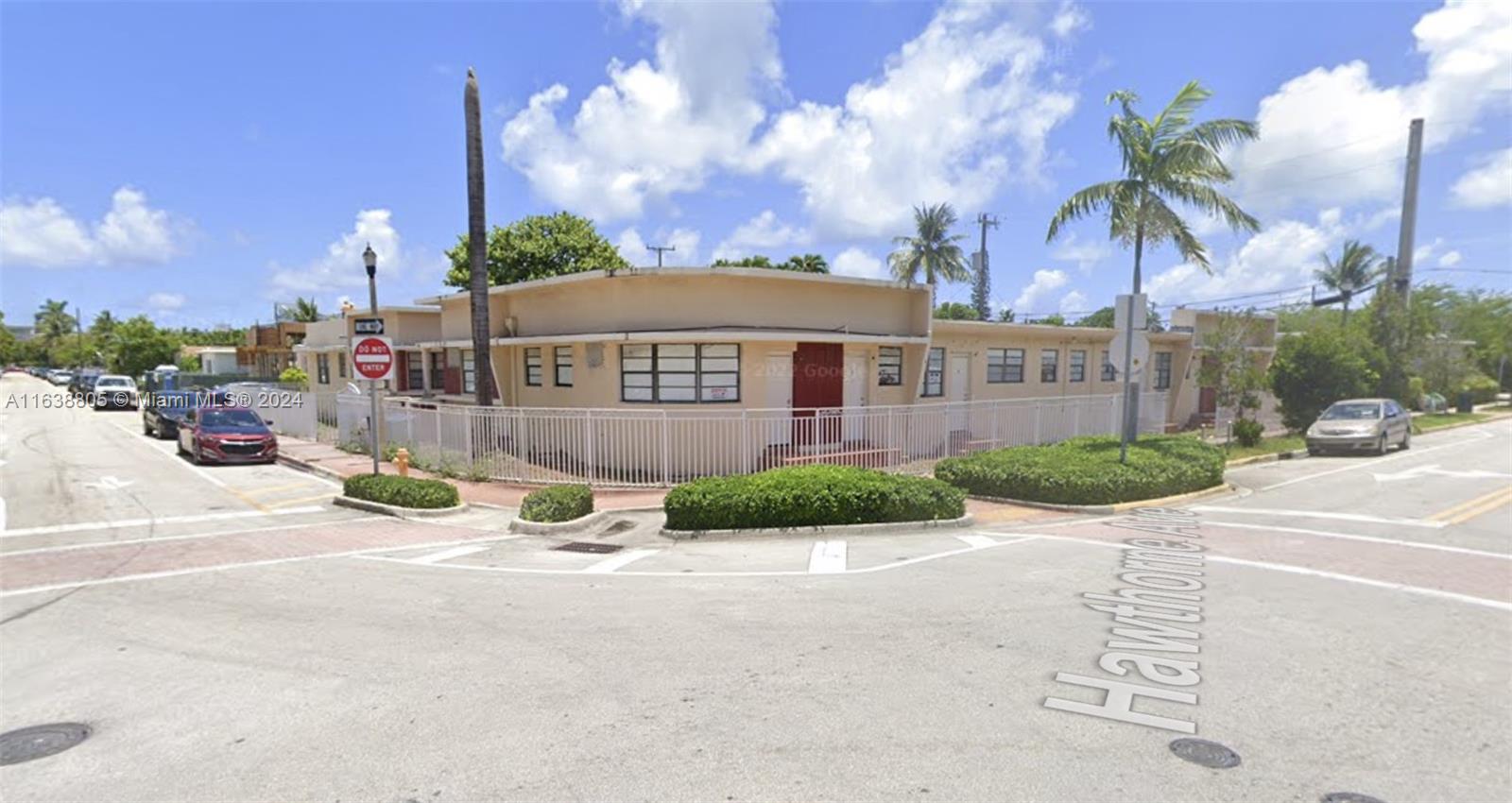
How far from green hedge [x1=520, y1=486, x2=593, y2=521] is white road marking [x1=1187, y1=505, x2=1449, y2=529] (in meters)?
10.6

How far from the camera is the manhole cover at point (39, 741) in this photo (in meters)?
4.15

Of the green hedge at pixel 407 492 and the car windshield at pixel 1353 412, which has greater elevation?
the car windshield at pixel 1353 412

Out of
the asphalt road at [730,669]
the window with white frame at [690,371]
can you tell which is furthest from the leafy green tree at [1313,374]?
the window with white frame at [690,371]

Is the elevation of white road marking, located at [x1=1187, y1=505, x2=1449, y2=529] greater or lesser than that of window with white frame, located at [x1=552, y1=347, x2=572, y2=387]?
lesser

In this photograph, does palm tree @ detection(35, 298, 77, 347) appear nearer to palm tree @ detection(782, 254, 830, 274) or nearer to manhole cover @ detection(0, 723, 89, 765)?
palm tree @ detection(782, 254, 830, 274)

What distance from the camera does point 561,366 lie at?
17.9 m

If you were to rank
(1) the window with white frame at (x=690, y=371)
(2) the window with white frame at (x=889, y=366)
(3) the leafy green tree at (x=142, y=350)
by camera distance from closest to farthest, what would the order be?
(1) the window with white frame at (x=690, y=371) → (2) the window with white frame at (x=889, y=366) → (3) the leafy green tree at (x=142, y=350)

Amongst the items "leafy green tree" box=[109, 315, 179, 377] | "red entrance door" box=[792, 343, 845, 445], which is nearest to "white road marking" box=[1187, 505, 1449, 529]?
"red entrance door" box=[792, 343, 845, 445]

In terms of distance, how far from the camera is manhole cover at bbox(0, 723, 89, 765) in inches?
163

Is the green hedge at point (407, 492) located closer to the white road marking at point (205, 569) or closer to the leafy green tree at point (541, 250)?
the white road marking at point (205, 569)

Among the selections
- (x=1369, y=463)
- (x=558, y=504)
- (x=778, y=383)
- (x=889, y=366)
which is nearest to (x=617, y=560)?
(x=558, y=504)

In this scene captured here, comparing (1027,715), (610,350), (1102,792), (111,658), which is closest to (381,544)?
(111,658)

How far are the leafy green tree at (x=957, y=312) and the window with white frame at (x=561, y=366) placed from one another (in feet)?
150

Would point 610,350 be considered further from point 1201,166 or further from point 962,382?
point 1201,166
